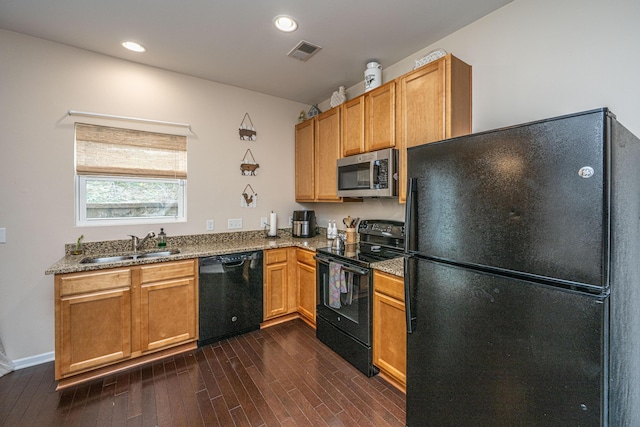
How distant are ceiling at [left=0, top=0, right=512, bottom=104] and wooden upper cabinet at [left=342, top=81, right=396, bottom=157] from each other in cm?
38

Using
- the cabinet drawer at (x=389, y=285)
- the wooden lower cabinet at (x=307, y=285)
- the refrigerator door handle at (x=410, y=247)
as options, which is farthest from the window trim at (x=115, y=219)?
the refrigerator door handle at (x=410, y=247)

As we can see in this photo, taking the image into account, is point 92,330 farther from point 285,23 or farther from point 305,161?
point 285,23

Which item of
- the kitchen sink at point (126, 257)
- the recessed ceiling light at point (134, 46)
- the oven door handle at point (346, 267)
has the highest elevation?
the recessed ceiling light at point (134, 46)

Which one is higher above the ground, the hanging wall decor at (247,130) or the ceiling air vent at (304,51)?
the ceiling air vent at (304,51)

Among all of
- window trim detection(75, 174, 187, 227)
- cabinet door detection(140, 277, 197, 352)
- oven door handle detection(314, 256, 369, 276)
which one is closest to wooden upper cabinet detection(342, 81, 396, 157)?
oven door handle detection(314, 256, 369, 276)

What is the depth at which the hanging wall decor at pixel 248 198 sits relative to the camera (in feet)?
11.1

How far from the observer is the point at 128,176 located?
2.73 meters

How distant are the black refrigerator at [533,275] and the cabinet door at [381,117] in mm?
992

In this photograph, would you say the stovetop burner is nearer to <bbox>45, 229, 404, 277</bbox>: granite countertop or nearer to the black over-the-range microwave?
<bbox>45, 229, 404, 277</bbox>: granite countertop

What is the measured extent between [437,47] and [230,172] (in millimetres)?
2477

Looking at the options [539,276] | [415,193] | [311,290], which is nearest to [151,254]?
[311,290]

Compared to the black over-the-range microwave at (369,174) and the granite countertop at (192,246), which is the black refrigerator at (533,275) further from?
the granite countertop at (192,246)

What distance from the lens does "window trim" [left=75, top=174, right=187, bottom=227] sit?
2510mm

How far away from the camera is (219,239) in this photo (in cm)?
321
